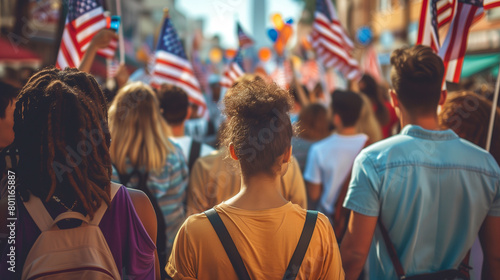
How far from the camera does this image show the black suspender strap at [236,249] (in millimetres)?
1906

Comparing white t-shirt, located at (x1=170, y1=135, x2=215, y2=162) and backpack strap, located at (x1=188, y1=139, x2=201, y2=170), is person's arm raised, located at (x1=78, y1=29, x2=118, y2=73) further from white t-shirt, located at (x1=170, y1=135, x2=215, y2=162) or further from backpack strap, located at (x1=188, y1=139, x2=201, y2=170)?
backpack strap, located at (x1=188, y1=139, x2=201, y2=170)

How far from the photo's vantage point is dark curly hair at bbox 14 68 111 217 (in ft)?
5.90

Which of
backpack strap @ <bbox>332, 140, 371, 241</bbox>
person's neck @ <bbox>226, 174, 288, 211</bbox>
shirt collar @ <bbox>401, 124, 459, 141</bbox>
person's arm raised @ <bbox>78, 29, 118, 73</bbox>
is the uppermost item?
person's arm raised @ <bbox>78, 29, 118, 73</bbox>

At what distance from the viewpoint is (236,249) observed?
192 centimetres

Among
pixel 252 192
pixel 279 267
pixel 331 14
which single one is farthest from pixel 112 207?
pixel 331 14

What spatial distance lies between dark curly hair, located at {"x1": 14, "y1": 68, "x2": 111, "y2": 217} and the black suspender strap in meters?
0.47

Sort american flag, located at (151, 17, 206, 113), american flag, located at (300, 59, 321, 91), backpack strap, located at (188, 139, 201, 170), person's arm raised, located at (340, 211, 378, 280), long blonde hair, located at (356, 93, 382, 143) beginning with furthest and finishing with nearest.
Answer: american flag, located at (300, 59, 321, 91) → american flag, located at (151, 17, 206, 113) → long blonde hair, located at (356, 93, 382, 143) → backpack strap, located at (188, 139, 201, 170) → person's arm raised, located at (340, 211, 378, 280)

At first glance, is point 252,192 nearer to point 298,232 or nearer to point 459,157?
point 298,232

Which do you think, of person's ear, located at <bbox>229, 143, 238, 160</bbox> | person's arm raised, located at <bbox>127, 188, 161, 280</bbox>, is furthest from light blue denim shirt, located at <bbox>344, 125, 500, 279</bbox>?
person's arm raised, located at <bbox>127, 188, 161, 280</bbox>

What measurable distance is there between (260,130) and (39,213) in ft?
3.24

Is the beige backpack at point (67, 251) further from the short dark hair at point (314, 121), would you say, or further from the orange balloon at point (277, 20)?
the orange balloon at point (277, 20)

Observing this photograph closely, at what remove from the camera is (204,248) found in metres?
1.94

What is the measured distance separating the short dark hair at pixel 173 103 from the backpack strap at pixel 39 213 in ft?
7.23

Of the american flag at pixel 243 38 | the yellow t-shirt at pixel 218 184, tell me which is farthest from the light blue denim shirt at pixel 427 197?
the american flag at pixel 243 38
